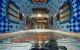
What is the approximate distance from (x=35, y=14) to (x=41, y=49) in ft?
39.5

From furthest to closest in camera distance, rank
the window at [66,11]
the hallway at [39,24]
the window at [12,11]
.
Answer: the window at [12,11]
the window at [66,11]
the hallway at [39,24]

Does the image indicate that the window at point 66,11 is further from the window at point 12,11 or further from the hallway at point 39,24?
the window at point 12,11

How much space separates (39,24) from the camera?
1401cm

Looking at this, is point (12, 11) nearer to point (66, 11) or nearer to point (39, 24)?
point (66, 11)

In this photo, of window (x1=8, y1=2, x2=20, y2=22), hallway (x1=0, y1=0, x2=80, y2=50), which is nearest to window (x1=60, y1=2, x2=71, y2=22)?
hallway (x1=0, y1=0, x2=80, y2=50)

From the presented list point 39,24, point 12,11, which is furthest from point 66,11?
point 39,24

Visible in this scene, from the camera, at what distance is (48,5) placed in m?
11.1

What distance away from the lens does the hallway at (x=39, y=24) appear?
184 cm

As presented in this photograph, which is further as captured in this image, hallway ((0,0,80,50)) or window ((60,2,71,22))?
window ((60,2,71,22))

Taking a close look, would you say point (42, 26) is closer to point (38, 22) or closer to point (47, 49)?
point (38, 22)

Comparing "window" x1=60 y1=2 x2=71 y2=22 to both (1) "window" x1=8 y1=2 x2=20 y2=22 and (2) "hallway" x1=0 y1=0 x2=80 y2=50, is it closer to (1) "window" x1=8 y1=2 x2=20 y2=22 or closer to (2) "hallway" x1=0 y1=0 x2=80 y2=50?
(2) "hallway" x1=0 y1=0 x2=80 y2=50

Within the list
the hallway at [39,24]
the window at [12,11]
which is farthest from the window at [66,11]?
the window at [12,11]

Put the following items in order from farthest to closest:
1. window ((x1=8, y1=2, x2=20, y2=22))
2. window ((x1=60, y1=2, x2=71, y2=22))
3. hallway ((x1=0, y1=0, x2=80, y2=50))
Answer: window ((x1=8, y1=2, x2=20, y2=22)) < window ((x1=60, y1=2, x2=71, y2=22)) < hallway ((x1=0, y1=0, x2=80, y2=50))

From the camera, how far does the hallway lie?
72.2 inches
